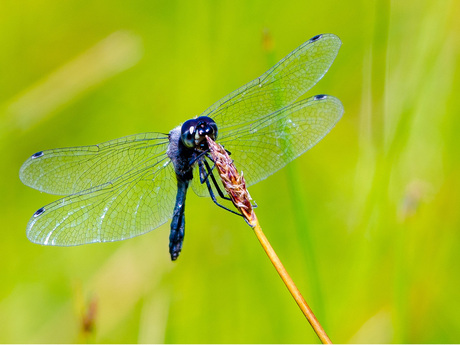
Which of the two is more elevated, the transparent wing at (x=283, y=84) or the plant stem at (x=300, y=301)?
the transparent wing at (x=283, y=84)

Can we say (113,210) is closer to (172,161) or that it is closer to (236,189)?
(172,161)

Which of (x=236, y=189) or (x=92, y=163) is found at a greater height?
(x=92, y=163)

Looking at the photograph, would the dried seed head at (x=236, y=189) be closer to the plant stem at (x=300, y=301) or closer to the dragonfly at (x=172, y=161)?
the plant stem at (x=300, y=301)

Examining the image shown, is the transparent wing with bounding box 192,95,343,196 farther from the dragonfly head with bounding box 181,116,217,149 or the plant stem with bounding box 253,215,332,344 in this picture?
the plant stem with bounding box 253,215,332,344

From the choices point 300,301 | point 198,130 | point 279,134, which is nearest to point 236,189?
point 300,301

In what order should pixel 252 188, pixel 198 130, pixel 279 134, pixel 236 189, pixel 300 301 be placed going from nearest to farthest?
pixel 300 301 → pixel 236 189 → pixel 198 130 → pixel 279 134 → pixel 252 188

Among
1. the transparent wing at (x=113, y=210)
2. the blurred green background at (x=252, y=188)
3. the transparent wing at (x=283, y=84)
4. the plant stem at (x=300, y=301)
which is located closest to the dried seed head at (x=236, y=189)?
the plant stem at (x=300, y=301)

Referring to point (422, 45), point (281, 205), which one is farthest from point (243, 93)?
point (281, 205)

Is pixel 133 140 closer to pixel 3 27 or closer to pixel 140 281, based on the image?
pixel 140 281
